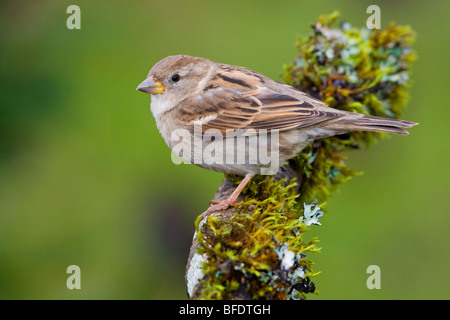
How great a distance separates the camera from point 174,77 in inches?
182

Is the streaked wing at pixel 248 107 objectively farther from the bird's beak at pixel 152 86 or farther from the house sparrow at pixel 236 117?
the bird's beak at pixel 152 86

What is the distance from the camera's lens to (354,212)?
6570mm

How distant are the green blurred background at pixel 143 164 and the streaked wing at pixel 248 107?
1013 millimetres

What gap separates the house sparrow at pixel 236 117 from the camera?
13.5ft

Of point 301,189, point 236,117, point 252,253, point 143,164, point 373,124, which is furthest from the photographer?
point 143,164

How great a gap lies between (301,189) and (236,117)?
2.92 feet

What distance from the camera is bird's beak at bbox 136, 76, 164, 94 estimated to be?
4.57 metres

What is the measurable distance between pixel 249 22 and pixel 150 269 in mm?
4067

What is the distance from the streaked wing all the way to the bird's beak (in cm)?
30

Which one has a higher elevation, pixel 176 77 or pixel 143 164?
pixel 176 77

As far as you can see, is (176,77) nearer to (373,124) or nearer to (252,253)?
(373,124)

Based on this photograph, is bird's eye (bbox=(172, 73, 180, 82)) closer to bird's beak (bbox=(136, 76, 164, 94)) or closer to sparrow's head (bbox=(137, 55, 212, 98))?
sparrow's head (bbox=(137, 55, 212, 98))

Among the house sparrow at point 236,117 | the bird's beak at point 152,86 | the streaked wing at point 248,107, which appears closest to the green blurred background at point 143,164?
the bird's beak at point 152,86

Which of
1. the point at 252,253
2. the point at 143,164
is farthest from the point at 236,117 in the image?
the point at 143,164
